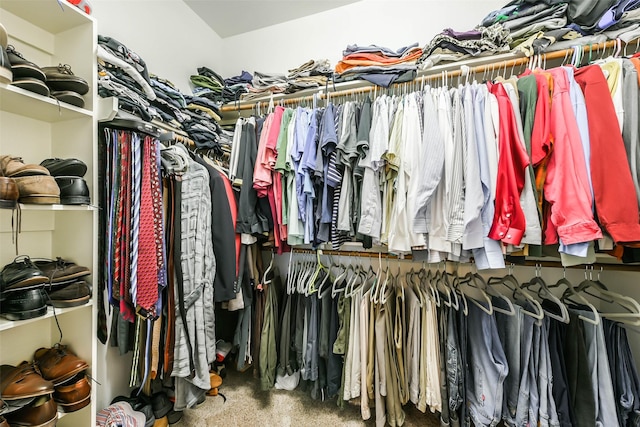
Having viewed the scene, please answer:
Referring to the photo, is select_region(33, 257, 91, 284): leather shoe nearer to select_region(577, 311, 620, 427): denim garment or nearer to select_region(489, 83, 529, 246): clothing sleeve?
select_region(489, 83, 529, 246): clothing sleeve

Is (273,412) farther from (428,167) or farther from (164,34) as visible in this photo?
(164,34)

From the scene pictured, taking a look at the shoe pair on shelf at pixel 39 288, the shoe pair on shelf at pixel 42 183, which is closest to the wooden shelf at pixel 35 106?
A: the shoe pair on shelf at pixel 42 183

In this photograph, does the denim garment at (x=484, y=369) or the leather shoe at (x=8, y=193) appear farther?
the denim garment at (x=484, y=369)

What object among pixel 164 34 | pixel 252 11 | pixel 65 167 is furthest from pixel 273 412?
pixel 252 11

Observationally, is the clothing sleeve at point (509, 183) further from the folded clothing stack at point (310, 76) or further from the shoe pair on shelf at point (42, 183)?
the shoe pair on shelf at point (42, 183)

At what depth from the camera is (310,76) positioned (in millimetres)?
1686

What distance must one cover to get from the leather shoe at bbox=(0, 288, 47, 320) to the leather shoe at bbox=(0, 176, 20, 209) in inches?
11.3

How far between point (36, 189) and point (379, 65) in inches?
64.8

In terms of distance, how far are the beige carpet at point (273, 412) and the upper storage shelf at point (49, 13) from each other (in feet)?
6.45

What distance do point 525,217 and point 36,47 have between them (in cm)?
212

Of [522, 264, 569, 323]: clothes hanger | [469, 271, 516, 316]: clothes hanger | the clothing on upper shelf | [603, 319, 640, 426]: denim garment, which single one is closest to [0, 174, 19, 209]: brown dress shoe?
the clothing on upper shelf

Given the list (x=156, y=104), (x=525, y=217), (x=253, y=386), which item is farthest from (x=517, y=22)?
(x=253, y=386)

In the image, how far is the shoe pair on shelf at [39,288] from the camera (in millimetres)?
794

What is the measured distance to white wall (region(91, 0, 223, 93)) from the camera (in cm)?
142
